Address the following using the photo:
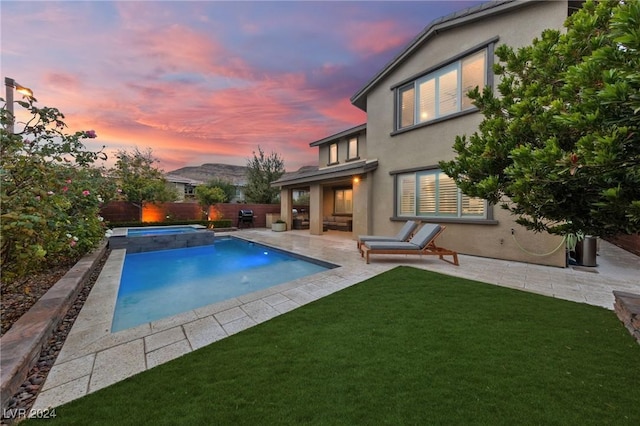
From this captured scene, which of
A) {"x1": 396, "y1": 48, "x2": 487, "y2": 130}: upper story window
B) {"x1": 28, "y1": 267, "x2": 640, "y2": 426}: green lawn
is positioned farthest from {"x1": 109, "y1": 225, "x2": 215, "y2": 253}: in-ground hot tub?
{"x1": 396, "y1": 48, "x2": 487, "y2": 130}: upper story window

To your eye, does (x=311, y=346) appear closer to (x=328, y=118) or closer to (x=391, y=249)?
(x=391, y=249)

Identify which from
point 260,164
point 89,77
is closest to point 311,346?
point 89,77

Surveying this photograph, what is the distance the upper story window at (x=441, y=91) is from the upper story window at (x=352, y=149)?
14.7 feet

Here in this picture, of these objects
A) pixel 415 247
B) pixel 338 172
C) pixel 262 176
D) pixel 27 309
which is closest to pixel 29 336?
pixel 27 309

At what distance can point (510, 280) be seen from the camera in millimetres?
5512

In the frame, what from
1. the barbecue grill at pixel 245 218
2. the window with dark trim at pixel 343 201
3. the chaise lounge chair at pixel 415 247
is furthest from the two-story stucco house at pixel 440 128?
the barbecue grill at pixel 245 218

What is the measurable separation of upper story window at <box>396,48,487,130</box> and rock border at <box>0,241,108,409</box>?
1014 cm

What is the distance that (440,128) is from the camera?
8.75 meters

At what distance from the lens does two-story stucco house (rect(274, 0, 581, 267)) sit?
23.5ft

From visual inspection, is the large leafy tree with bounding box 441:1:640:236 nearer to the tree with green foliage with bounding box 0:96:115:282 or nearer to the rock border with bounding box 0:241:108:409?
the rock border with bounding box 0:241:108:409

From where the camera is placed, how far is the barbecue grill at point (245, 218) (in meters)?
18.4

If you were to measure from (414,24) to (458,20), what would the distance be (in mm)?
2678

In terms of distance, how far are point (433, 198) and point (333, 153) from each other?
8632mm

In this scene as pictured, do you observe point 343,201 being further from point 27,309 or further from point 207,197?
point 27,309
